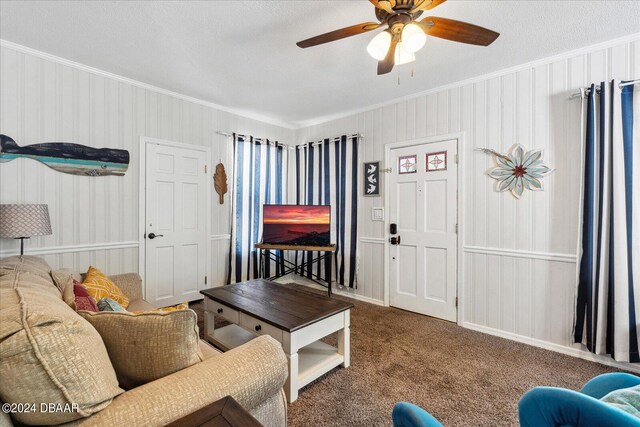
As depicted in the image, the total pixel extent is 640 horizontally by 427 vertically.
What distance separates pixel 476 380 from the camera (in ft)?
7.06

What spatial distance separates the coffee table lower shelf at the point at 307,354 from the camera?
206 cm

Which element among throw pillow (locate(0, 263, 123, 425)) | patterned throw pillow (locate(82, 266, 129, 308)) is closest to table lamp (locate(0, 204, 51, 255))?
patterned throw pillow (locate(82, 266, 129, 308))

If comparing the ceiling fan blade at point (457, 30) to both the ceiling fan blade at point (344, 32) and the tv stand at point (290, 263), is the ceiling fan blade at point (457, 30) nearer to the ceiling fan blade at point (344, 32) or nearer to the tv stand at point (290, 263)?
the ceiling fan blade at point (344, 32)

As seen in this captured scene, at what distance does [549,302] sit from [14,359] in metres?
3.48

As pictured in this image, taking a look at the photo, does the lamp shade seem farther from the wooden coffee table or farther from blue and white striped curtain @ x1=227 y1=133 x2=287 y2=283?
blue and white striped curtain @ x1=227 y1=133 x2=287 y2=283

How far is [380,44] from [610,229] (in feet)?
7.58

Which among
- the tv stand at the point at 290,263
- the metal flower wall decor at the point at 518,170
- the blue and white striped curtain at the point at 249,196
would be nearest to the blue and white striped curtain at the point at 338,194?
the tv stand at the point at 290,263

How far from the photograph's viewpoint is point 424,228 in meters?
3.48

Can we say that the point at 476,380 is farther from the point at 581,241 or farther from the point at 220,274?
the point at 220,274

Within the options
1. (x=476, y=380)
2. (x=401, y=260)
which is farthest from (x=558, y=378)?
(x=401, y=260)

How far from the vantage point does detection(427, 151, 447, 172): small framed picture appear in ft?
10.9

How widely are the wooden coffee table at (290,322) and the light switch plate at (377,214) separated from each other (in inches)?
68.0

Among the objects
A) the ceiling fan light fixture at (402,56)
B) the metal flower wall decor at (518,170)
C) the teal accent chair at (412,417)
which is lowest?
the teal accent chair at (412,417)

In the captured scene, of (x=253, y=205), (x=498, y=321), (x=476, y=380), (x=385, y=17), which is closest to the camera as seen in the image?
(x=385, y=17)
